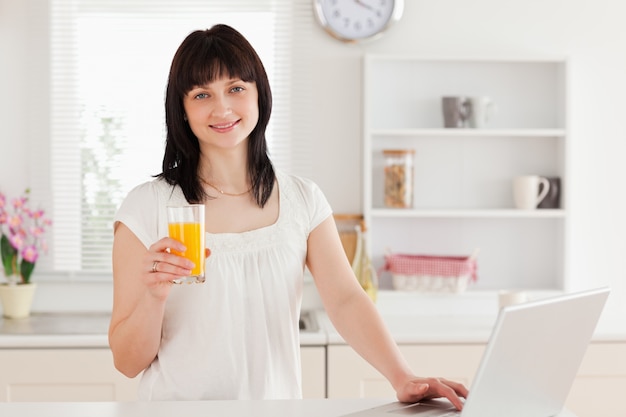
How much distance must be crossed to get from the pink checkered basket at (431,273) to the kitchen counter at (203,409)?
5.92 feet

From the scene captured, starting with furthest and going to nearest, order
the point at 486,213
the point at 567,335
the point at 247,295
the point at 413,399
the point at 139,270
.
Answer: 1. the point at 486,213
2. the point at 247,295
3. the point at 139,270
4. the point at 413,399
5. the point at 567,335

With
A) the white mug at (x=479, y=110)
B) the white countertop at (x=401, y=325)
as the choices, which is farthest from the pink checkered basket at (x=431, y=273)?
the white mug at (x=479, y=110)

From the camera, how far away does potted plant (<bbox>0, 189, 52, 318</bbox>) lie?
3309 millimetres

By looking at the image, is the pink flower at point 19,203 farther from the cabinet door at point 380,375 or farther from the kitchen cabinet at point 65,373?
the cabinet door at point 380,375

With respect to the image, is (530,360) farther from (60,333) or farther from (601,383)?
(60,333)

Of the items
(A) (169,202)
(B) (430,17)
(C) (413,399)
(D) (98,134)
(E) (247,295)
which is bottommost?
(C) (413,399)

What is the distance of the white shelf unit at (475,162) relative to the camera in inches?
137

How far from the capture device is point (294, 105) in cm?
348

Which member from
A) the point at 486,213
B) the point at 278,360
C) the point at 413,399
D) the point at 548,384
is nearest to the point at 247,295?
the point at 278,360

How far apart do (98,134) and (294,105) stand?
813mm

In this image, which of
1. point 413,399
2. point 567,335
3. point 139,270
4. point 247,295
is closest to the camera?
point 567,335

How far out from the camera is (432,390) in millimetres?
1497

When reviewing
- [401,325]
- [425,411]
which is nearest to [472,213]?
[401,325]

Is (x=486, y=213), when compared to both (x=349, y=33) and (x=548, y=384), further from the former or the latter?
(x=548, y=384)
